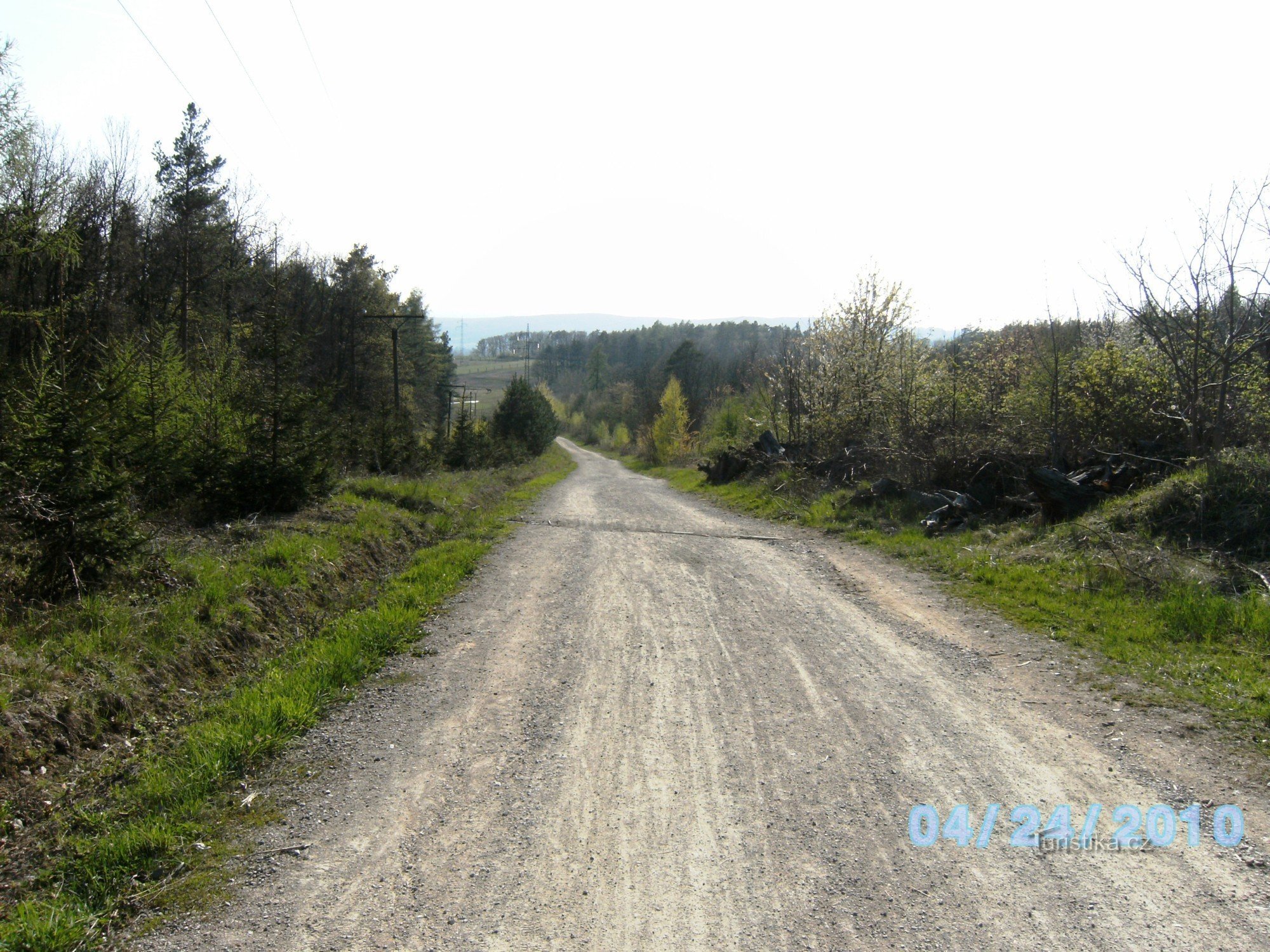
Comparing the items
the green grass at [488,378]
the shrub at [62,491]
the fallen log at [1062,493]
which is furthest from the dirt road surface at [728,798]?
the green grass at [488,378]

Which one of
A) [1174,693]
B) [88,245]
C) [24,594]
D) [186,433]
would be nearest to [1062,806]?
[1174,693]

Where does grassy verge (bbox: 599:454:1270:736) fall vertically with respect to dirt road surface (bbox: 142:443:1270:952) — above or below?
above

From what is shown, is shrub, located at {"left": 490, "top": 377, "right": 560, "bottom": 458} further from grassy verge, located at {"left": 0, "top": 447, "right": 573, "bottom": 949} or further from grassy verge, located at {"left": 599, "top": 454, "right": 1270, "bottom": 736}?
grassy verge, located at {"left": 599, "top": 454, "right": 1270, "bottom": 736}

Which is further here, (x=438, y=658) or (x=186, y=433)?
(x=186, y=433)

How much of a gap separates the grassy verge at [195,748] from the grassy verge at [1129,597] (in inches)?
240

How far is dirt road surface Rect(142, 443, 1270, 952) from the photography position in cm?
291

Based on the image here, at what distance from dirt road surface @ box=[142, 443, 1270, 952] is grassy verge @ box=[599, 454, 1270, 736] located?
46 cm

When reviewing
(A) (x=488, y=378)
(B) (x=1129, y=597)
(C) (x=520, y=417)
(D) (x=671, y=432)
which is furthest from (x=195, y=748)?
(A) (x=488, y=378)

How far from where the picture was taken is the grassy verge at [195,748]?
10.5 feet

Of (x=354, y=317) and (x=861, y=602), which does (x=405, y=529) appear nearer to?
(x=861, y=602)

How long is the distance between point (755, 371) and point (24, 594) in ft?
115

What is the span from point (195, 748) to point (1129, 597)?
8.32m

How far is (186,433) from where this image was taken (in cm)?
1082

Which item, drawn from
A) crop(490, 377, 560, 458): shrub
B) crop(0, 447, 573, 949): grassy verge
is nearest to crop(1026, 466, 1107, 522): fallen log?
crop(0, 447, 573, 949): grassy verge
